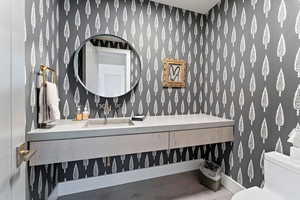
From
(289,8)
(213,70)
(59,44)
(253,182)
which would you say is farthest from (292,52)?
(59,44)

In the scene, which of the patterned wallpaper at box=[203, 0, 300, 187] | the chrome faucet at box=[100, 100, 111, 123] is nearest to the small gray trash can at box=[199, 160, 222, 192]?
the patterned wallpaper at box=[203, 0, 300, 187]

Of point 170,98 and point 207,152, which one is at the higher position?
point 170,98

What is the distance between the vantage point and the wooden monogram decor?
2.38m

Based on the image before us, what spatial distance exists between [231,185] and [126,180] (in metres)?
1.34

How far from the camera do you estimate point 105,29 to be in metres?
2.08

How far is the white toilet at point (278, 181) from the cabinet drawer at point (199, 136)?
53 cm

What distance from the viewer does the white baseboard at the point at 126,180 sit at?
197cm

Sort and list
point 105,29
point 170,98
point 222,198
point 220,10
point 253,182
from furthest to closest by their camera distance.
A: point 170,98 < point 220,10 < point 105,29 < point 222,198 < point 253,182

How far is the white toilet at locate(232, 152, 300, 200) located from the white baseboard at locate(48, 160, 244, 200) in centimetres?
56

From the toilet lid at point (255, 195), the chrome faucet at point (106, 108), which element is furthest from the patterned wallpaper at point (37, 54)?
the toilet lid at point (255, 195)

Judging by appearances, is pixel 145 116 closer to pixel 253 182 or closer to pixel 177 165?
pixel 177 165

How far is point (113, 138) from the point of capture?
156 cm

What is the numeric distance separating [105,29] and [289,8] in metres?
1.91

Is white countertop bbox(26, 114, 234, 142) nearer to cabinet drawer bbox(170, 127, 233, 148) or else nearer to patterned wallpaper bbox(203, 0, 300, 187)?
cabinet drawer bbox(170, 127, 233, 148)
